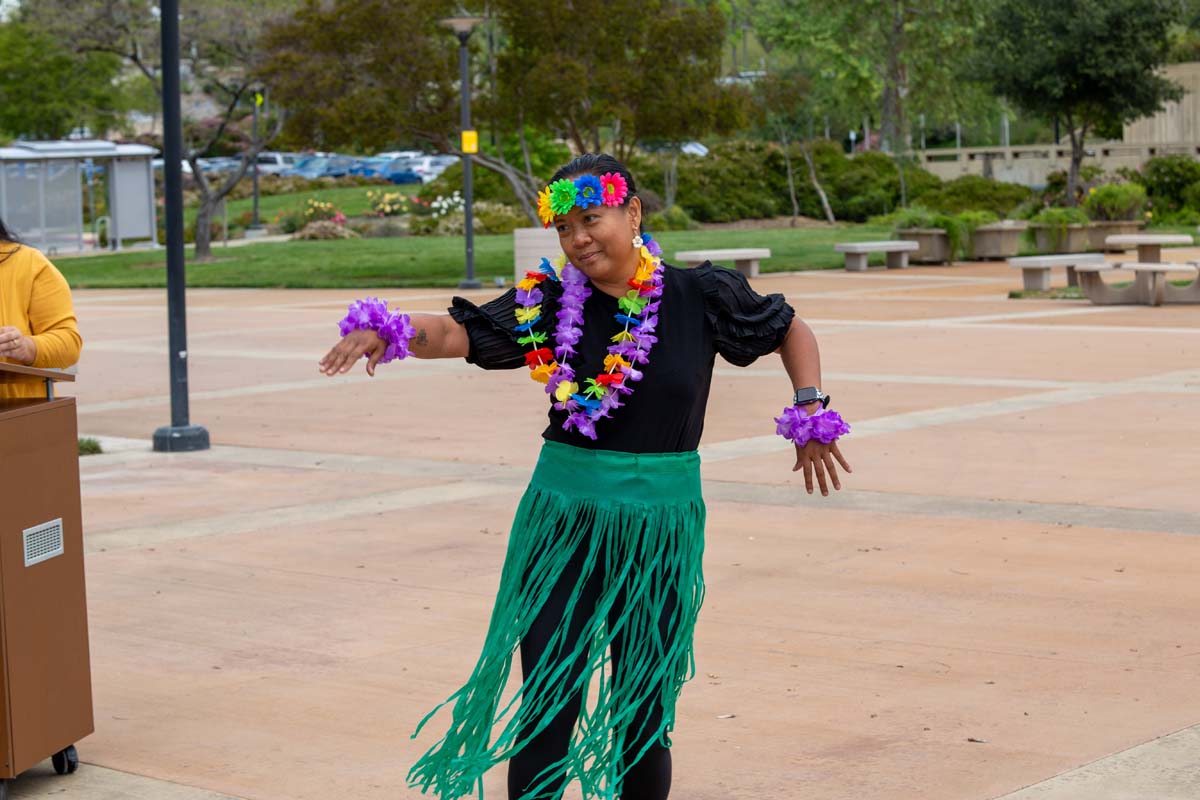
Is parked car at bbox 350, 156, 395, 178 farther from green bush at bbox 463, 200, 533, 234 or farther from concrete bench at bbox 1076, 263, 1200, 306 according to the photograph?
A: concrete bench at bbox 1076, 263, 1200, 306

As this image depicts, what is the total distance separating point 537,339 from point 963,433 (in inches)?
298

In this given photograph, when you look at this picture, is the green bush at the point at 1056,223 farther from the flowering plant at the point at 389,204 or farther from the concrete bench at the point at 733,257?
the flowering plant at the point at 389,204

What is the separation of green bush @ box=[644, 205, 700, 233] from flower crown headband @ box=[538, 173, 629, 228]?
40810 mm

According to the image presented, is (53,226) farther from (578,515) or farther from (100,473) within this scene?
(578,515)

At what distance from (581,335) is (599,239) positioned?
223 mm

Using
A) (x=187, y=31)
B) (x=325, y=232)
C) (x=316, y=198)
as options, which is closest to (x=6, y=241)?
(x=187, y=31)

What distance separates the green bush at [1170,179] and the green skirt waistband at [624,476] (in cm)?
4046

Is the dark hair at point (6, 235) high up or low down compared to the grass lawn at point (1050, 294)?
up

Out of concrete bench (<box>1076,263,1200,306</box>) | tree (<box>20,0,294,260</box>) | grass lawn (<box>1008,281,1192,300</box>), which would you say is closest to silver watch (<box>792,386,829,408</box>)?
concrete bench (<box>1076,263,1200,306</box>)

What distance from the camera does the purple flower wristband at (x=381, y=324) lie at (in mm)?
3604

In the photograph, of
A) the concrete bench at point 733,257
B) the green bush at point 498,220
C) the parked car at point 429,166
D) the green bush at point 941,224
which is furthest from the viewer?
the parked car at point 429,166

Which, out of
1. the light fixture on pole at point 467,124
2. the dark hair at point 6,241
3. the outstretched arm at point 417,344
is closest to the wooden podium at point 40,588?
the dark hair at point 6,241

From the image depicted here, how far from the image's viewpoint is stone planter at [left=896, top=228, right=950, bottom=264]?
1206 inches

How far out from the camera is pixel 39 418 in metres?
4.62
